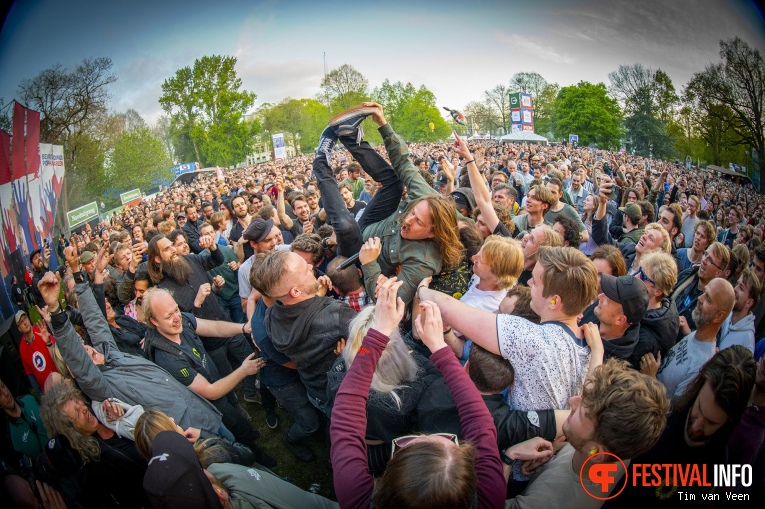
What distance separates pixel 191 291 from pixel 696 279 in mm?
4717

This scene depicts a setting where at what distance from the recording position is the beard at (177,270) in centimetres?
400

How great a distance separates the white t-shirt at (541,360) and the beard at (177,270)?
353 cm

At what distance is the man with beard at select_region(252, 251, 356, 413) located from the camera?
7.72 ft

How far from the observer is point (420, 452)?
52.0 inches

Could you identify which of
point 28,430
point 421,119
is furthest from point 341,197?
point 28,430

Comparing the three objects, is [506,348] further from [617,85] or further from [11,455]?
[11,455]

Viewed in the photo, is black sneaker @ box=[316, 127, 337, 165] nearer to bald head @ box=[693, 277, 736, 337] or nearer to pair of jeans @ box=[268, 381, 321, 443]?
pair of jeans @ box=[268, 381, 321, 443]

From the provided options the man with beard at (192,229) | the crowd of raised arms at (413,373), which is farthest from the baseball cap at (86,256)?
the man with beard at (192,229)

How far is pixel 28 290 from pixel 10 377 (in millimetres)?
351

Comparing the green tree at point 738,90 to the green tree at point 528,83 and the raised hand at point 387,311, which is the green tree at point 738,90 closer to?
the green tree at point 528,83

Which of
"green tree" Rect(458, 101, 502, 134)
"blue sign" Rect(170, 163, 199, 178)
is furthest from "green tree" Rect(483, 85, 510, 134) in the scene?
"blue sign" Rect(170, 163, 199, 178)

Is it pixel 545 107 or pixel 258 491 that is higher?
pixel 545 107

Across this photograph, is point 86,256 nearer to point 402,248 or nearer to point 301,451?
point 402,248

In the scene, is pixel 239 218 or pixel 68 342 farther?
pixel 239 218
